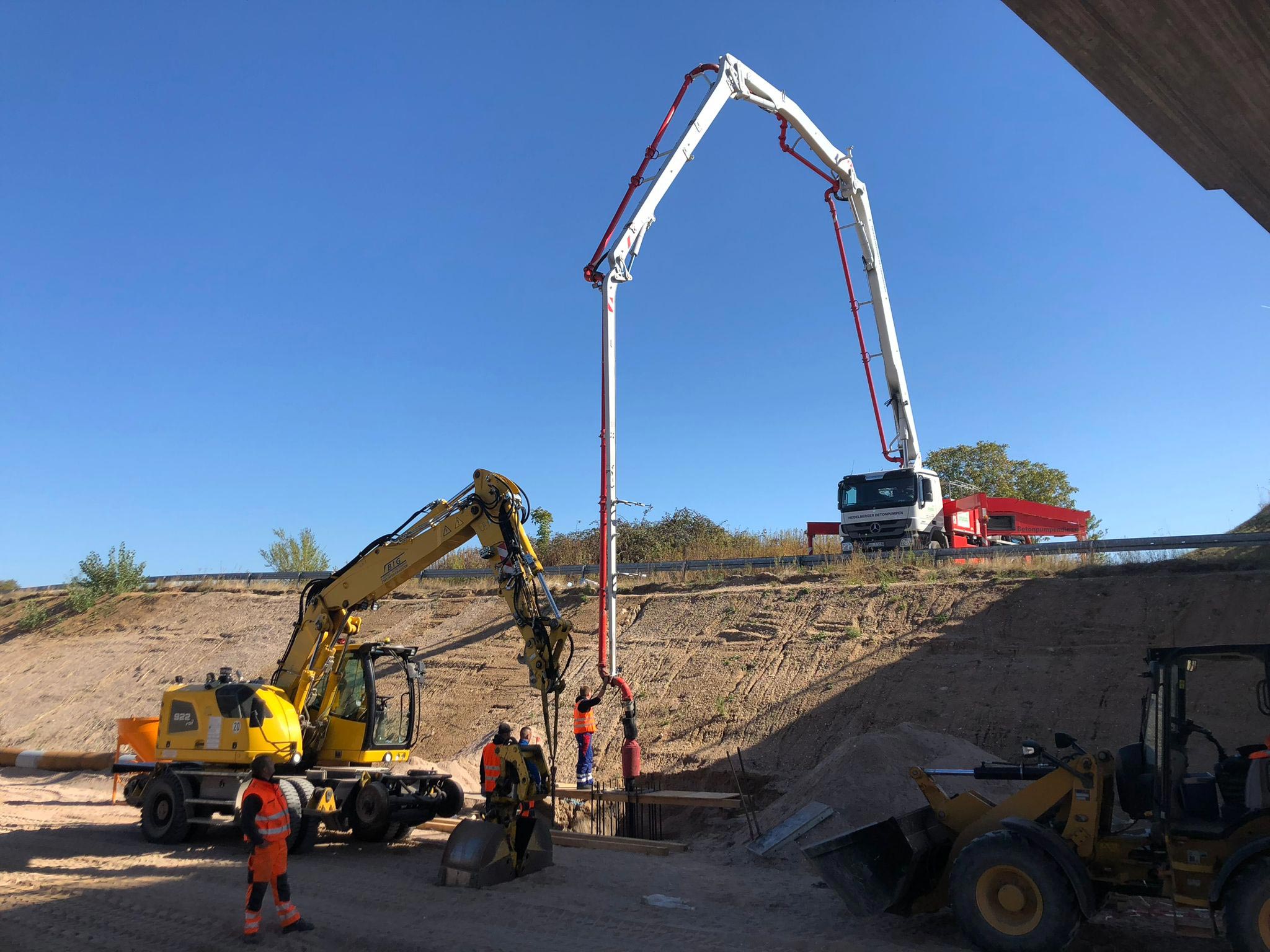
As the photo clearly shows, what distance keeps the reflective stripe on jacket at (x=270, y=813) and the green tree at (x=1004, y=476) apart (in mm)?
42476

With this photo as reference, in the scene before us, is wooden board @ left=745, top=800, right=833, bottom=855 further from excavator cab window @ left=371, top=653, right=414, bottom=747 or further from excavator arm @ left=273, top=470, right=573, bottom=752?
excavator cab window @ left=371, top=653, right=414, bottom=747

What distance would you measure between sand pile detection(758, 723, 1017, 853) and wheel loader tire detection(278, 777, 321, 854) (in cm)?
573

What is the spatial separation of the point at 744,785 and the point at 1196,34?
424 inches

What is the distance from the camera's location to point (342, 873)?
9.91 meters

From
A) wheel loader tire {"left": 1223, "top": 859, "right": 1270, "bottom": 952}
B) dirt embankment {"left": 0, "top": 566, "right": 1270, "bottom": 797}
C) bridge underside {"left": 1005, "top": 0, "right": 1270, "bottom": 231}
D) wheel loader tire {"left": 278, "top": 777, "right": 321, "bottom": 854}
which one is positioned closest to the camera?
wheel loader tire {"left": 1223, "top": 859, "right": 1270, "bottom": 952}

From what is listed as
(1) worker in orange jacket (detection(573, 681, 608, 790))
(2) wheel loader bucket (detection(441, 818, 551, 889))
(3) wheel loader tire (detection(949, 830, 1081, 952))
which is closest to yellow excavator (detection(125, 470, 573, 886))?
(2) wheel loader bucket (detection(441, 818, 551, 889))

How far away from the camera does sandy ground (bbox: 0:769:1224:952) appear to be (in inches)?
287

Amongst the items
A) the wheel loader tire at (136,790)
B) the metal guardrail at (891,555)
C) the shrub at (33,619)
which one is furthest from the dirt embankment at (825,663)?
the shrub at (33,619)

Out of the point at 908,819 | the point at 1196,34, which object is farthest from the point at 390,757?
the point at 1196,34

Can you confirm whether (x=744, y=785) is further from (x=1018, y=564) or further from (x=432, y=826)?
(x=1018, y=564)

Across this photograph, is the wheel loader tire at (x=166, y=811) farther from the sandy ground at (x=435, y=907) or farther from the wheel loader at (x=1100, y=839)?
the wheel loader at (x=1100, y=839)

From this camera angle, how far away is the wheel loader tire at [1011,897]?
6.52 m

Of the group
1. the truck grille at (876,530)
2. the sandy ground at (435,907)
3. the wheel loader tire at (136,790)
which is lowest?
the sandy ground at (435,907)

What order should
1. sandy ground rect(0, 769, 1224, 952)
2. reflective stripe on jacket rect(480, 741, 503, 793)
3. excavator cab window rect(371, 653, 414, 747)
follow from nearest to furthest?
sandy ground rect(0, 769, 1224, 952)
reflective stripe on jacket rect(480, 741, 503, 793)
excavator cab window rect(371, 653, 414, 747)
